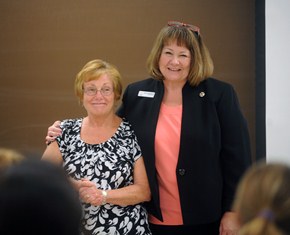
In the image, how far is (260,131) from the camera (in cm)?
386

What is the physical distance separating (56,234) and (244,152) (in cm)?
178

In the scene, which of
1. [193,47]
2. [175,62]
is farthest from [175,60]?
[193,47]

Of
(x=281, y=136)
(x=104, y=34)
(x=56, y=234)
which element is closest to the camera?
(x=56, y=234)

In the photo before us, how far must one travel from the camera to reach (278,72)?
12.0 feet

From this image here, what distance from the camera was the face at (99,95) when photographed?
2576 mm

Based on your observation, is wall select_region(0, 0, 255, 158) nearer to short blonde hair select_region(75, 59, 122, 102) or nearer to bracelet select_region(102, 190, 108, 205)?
short blonde hair select_region(75, 59, 122, 102)

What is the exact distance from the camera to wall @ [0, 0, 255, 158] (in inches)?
156

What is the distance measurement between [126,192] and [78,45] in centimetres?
199

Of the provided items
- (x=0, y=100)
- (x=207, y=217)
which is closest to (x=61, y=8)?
(x=0, y=100)

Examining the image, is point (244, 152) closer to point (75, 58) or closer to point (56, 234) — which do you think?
point (56, 234)

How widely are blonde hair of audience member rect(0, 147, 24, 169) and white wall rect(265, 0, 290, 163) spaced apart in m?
2.88

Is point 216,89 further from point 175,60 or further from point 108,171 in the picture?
point 108,171

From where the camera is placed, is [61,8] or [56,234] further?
[61,8]

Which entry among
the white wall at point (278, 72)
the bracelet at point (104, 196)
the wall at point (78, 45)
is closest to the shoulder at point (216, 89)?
the bracelet at point (104, 196)
